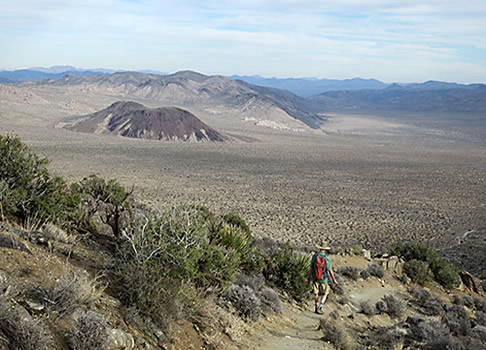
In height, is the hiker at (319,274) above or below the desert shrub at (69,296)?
below

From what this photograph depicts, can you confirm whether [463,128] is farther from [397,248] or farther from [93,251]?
[93,251]

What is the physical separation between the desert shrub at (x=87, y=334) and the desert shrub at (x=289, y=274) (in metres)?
4.96

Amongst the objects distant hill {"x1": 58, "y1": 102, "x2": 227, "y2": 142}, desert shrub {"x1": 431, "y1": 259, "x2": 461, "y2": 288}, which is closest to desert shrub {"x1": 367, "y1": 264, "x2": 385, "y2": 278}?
desert shrub {"x1": 431, "y1": 259, "x2": 461, "y2": 288}

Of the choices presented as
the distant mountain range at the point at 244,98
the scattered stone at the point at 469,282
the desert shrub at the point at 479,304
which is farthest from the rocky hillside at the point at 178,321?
the distant mountain range at the point at 244,98

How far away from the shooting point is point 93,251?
6.66 metres

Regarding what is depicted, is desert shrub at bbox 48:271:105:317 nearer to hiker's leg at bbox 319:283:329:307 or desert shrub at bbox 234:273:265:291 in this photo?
desert shrub at bbox 234:273:265:291

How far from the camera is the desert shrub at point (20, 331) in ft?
11.9

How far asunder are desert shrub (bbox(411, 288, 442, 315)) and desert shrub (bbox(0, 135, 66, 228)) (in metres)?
8.06

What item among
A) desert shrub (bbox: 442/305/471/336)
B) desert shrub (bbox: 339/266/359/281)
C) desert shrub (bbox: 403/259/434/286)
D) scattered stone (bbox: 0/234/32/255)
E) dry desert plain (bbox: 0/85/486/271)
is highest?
scattered stone (bbox: 0/234/32/255)

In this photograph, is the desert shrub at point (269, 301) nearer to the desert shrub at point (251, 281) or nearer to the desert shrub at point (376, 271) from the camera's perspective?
the desert shrub at point (251, 281)

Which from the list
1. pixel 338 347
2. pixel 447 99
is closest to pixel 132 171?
pixel 338 347

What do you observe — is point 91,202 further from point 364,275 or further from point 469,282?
point 469,282

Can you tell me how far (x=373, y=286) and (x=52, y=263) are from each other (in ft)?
26.5

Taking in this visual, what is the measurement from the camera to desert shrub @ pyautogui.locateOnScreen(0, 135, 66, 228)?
303 inches
